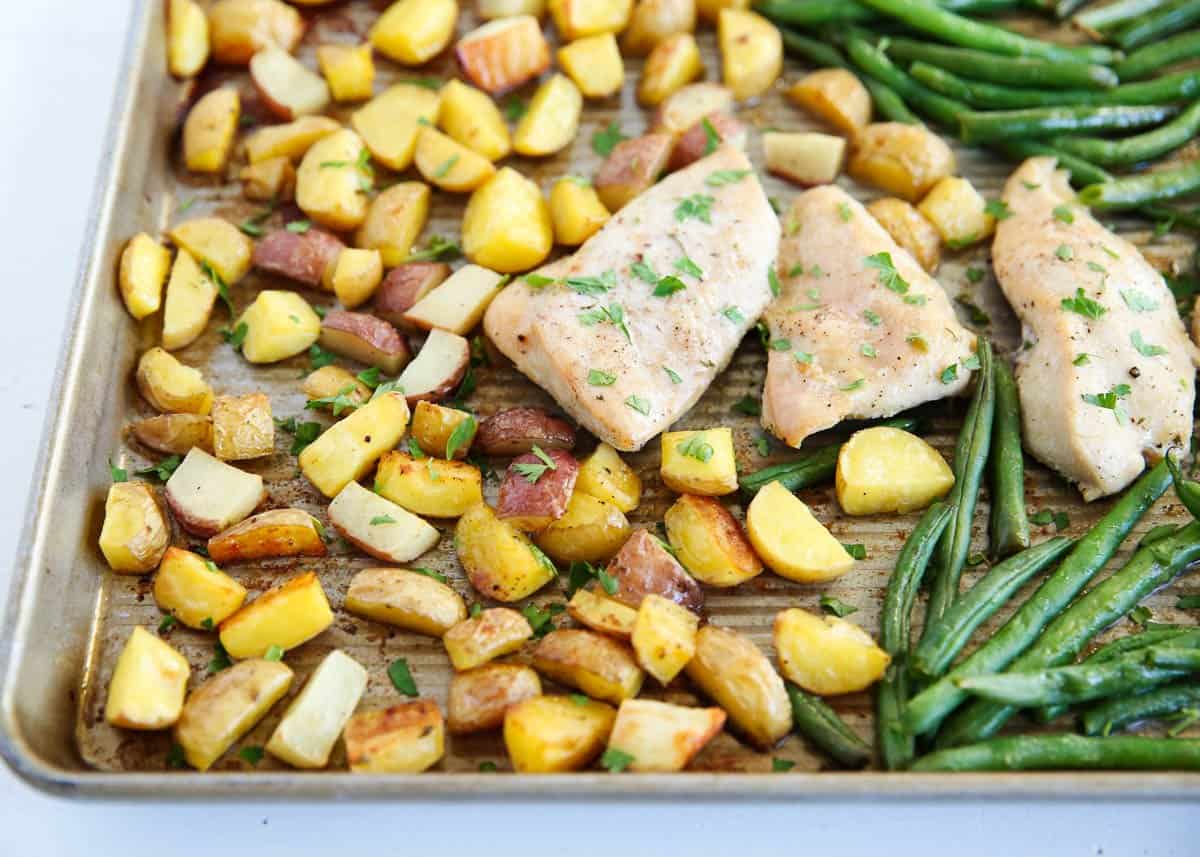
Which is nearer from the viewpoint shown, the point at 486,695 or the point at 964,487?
the point at 486,695

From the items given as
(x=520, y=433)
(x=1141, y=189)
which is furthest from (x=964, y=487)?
(x=1141, y=189)

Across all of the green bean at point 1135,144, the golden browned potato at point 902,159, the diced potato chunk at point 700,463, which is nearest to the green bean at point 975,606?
the diced potato chunk at point 700,463

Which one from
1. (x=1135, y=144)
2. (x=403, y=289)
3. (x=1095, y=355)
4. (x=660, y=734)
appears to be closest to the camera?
(x=660, y=734)

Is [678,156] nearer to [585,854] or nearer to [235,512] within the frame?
[235,512]

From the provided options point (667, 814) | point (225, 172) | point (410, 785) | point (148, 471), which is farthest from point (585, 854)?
point (225, 172)

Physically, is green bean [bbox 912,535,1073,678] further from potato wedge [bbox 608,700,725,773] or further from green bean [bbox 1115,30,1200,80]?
green bean [bbox 1115,30,1200,80]

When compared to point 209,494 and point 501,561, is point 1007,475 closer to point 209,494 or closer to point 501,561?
point 501,561

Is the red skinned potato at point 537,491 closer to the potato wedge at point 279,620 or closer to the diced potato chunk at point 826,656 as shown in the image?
the potato wedge at point 279,620
